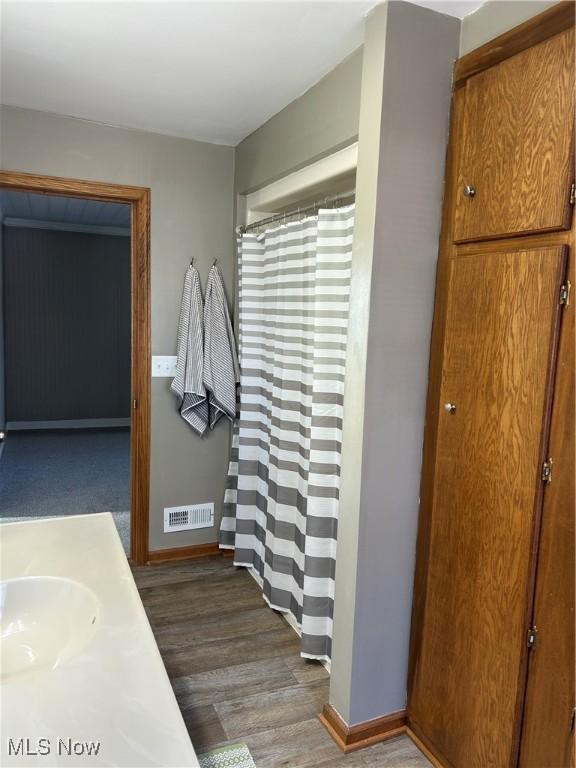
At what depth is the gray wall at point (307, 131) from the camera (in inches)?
81.3

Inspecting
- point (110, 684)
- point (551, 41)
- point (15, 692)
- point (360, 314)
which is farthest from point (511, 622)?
point (551, 41)

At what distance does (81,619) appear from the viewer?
1220 mm

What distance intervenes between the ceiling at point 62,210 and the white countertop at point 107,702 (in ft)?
15.2

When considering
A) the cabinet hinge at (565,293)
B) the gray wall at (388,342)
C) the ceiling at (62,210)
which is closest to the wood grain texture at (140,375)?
the gray wall at (388,342)

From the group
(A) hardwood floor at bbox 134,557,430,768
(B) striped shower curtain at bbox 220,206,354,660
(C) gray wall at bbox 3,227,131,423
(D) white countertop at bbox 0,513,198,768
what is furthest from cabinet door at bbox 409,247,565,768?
(C) gray wall at bbox 3,227,131,423

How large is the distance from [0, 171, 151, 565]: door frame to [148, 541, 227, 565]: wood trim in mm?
51

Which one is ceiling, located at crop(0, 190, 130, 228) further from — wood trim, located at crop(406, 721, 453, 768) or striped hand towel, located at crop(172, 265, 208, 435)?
wood trim, located at crop(406, 721, 453, 768)

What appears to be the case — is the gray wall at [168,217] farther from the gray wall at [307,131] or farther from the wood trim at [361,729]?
the wood trim at [361,729]

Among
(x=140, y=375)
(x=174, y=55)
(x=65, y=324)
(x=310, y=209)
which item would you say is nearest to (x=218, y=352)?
(x=140, y=375)

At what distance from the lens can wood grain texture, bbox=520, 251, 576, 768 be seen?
138 centimetres

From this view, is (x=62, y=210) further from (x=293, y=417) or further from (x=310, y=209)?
(x=293, y=417)

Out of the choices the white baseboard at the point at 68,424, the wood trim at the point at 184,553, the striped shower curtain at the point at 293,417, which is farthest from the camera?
the white baseboard at the point at 68,424

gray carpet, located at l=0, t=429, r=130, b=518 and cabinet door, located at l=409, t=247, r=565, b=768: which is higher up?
cabinet door, located at l=409, t=247, r=565, b=768

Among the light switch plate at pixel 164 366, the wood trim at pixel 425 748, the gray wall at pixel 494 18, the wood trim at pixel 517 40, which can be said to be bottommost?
the wood trim at pixel 425 748
